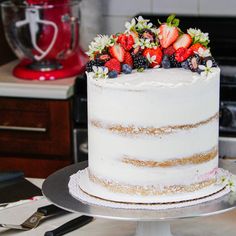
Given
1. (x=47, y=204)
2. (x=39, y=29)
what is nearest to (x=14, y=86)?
(x=39, y=29)

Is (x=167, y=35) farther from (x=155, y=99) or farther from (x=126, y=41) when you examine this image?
(x=155, y=99)

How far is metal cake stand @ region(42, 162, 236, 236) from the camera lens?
4.72 ft

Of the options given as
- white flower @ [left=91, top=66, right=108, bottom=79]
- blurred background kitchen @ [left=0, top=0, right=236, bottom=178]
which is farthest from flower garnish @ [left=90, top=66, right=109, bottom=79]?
blurred background kitchen @ [left=0, top=0, right=236, bottom=178]

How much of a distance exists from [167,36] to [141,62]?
0.08m

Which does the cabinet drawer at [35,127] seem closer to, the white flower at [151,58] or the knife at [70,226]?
the knife at [70,226]

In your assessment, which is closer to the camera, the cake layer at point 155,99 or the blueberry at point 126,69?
the cake layer at point 155,99

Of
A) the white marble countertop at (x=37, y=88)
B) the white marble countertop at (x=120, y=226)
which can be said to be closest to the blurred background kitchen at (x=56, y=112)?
the white marble countertop at (x=37, y=88)

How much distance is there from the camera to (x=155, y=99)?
58.4 inches

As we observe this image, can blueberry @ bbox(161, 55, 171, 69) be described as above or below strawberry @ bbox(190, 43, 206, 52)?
below

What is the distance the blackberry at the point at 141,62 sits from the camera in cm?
161

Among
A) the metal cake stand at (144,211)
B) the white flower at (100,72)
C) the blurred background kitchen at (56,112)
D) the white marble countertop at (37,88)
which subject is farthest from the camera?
the white marble countertop at (37,88)

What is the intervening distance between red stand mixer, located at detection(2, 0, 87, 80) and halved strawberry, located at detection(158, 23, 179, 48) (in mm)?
1512

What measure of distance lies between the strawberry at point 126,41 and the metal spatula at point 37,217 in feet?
1.42

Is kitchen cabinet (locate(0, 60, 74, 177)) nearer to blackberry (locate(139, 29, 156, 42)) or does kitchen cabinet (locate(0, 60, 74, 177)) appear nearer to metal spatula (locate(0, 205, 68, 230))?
metal spatula (locate(0, 205, 68, 230))
